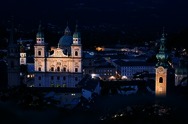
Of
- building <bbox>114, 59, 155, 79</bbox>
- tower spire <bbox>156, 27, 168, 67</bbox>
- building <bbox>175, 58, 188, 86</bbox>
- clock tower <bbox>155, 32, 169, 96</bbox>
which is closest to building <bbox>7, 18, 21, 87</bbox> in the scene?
building <bbox>175, 58, 188, 86</bbox>

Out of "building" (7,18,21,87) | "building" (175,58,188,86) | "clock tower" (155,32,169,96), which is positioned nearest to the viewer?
"clock tower" (155,32,169,96)

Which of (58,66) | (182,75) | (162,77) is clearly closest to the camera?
(162,77)

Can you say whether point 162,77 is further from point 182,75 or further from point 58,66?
point 58,66

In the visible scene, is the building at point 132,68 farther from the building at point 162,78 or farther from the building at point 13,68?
the building at point 162,78

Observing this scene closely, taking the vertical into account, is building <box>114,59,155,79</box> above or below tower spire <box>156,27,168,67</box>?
below

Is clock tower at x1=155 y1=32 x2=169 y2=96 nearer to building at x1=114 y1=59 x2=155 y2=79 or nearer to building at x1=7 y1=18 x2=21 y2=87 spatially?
building at x1=7 y1=18 x2=21 y2=87

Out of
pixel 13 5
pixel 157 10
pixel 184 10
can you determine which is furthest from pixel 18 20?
pixel 184 10

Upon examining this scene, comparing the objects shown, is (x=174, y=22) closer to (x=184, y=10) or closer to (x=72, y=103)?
(x=184, y=10)

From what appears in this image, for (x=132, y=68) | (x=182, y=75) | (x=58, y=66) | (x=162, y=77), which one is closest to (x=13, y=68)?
(x=58, y=66)
